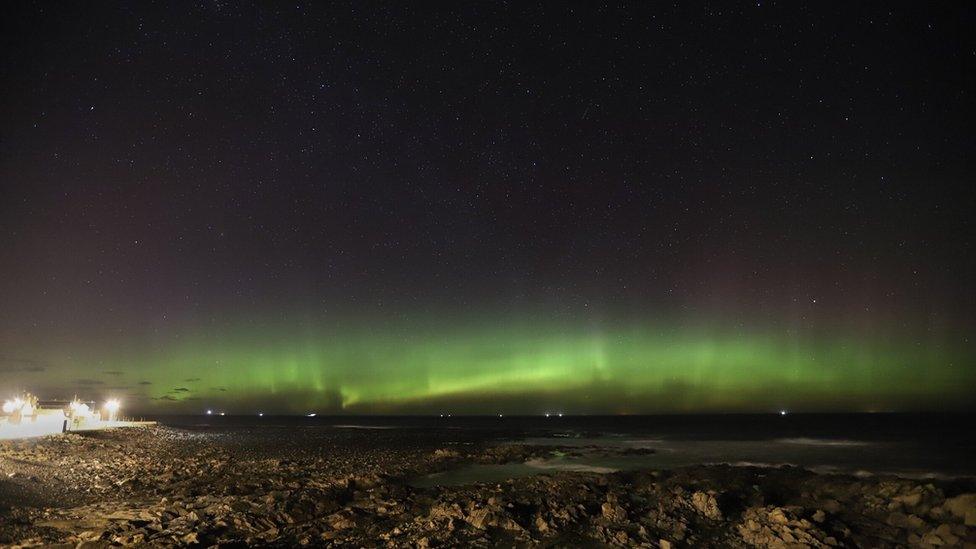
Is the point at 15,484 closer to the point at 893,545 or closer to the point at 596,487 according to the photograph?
the point at 596,487

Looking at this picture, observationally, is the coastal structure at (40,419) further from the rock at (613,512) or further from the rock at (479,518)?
the rock at (613,512)

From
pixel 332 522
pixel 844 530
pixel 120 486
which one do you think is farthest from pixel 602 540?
pixel 120 486

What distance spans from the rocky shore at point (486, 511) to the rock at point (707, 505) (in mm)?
45

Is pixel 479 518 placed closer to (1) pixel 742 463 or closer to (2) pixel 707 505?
(2) pixel 707 505

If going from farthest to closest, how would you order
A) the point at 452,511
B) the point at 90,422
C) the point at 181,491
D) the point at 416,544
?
the point at 90,422 < the point at 181,491 < the point at 452,511 < the point at 416,544

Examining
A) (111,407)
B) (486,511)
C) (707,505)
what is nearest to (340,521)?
(486,511)

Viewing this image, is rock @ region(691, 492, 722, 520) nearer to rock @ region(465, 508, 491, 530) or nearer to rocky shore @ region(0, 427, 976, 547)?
rocky shore @ region(0, 427, 976, 547)

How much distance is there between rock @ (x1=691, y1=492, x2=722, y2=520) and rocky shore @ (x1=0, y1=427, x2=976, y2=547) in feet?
0.15

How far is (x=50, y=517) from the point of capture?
13797 mm

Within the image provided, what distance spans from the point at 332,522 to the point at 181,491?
7280 millimetres

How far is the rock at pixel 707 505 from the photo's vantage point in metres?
14.5

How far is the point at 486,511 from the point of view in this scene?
14.2 m

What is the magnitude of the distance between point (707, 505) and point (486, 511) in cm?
589

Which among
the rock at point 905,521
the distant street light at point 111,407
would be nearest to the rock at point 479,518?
the rock at point 905,521
